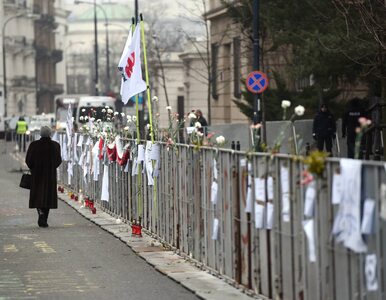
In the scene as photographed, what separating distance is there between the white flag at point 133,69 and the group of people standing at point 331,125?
43.3 feet

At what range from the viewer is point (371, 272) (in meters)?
8.89

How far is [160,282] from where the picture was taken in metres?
13.4

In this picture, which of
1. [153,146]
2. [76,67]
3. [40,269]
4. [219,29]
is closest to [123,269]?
[40,269]

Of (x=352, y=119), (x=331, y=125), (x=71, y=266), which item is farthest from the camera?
(x=331, y=125)

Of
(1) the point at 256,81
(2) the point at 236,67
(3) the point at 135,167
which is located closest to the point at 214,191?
(3) the point at 135,167

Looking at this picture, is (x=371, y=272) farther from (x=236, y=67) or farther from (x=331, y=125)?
(x=236, y=67)

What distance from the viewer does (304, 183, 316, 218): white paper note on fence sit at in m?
9.88

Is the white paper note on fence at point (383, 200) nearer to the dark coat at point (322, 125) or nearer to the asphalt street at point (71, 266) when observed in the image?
the asphalt street at point (71, 266)

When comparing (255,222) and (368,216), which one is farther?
(255,222)

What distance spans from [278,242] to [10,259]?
560 cm

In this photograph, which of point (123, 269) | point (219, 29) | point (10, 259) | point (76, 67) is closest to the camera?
point (123, 269)

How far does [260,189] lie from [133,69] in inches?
288

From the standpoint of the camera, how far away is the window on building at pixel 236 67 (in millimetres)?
54828

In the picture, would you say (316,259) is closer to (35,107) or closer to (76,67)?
(35,107)
